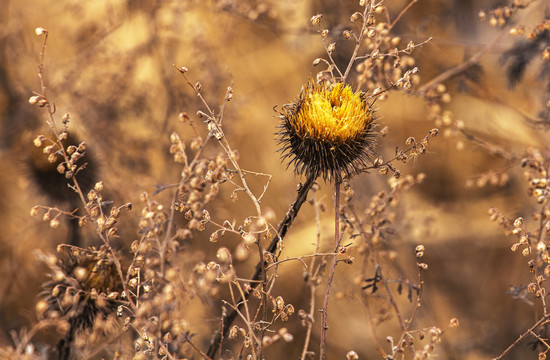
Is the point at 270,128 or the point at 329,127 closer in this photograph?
the point at 329,127

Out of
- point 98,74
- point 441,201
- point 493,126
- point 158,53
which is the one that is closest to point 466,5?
point 493,126

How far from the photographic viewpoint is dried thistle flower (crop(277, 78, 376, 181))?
786 mm

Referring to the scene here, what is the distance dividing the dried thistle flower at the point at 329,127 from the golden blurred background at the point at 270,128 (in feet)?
1.82

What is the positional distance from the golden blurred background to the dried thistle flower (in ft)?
1.82

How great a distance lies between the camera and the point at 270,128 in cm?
151

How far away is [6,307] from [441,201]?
1286 millimetres

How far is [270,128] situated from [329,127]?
2.39ft

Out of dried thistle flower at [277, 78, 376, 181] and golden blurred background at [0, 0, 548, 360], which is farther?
golden blurred background at [0, 0, 548, 360]

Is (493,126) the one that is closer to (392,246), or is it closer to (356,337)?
(392,246)

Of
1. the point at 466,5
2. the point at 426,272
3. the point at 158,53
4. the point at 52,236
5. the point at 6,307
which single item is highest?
the point at 466,5

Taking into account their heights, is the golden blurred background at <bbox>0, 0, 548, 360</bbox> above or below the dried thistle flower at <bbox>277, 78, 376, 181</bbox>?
above

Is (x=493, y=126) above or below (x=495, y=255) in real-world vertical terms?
above

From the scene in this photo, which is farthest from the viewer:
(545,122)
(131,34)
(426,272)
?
(131,34)

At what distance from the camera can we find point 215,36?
151 cm
